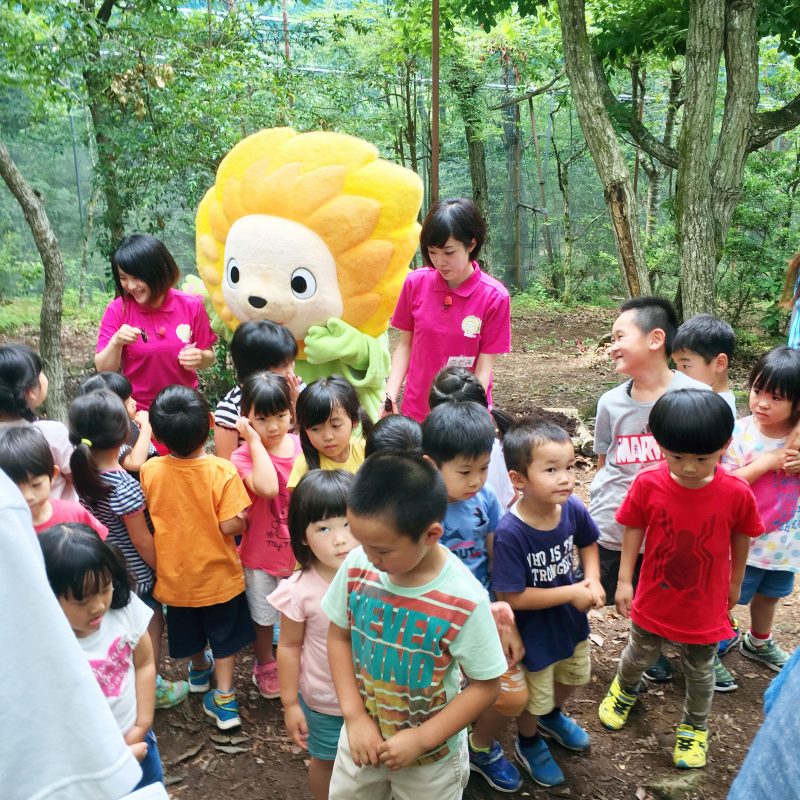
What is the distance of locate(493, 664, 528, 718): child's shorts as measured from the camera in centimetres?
207

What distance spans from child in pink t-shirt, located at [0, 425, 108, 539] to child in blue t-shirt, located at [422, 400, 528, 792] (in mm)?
1106

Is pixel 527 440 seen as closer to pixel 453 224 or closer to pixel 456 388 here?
pixel 456 388

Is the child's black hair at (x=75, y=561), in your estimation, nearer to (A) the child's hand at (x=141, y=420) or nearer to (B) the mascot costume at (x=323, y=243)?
(A) the child's hand at (x=141, y=420)

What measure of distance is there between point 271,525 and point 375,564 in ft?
4.05

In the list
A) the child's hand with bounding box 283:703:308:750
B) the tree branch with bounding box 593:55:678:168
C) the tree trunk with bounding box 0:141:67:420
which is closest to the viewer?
the child's hand with bounding box 283:703:308:750

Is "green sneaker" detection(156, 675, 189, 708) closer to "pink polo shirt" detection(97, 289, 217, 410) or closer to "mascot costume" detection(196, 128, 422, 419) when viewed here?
"pink polo shirt" detection(97, 289, 217, 410)

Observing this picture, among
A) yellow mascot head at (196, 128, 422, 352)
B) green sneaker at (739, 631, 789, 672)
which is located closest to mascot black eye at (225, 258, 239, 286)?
yellow mascot head at (196, 128, 422, 352)

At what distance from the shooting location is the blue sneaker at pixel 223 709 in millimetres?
2533

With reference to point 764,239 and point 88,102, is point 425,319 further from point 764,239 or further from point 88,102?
point 764,239

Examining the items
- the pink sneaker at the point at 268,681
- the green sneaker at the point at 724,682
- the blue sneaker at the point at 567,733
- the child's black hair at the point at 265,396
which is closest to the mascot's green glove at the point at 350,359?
the child's black hair at the point at 265,396

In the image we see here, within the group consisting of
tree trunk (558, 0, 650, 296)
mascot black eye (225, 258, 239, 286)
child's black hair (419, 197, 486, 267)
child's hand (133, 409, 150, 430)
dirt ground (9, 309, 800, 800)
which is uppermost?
tree trunk (558, 0, 650, 296)

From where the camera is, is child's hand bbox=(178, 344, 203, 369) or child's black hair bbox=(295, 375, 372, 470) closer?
child's black hair bbox=(295, 375, 372, 470)

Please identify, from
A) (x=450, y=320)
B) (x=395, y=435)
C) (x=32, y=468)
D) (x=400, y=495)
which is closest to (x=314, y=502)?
(x=395, y=435)

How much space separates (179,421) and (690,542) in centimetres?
172
